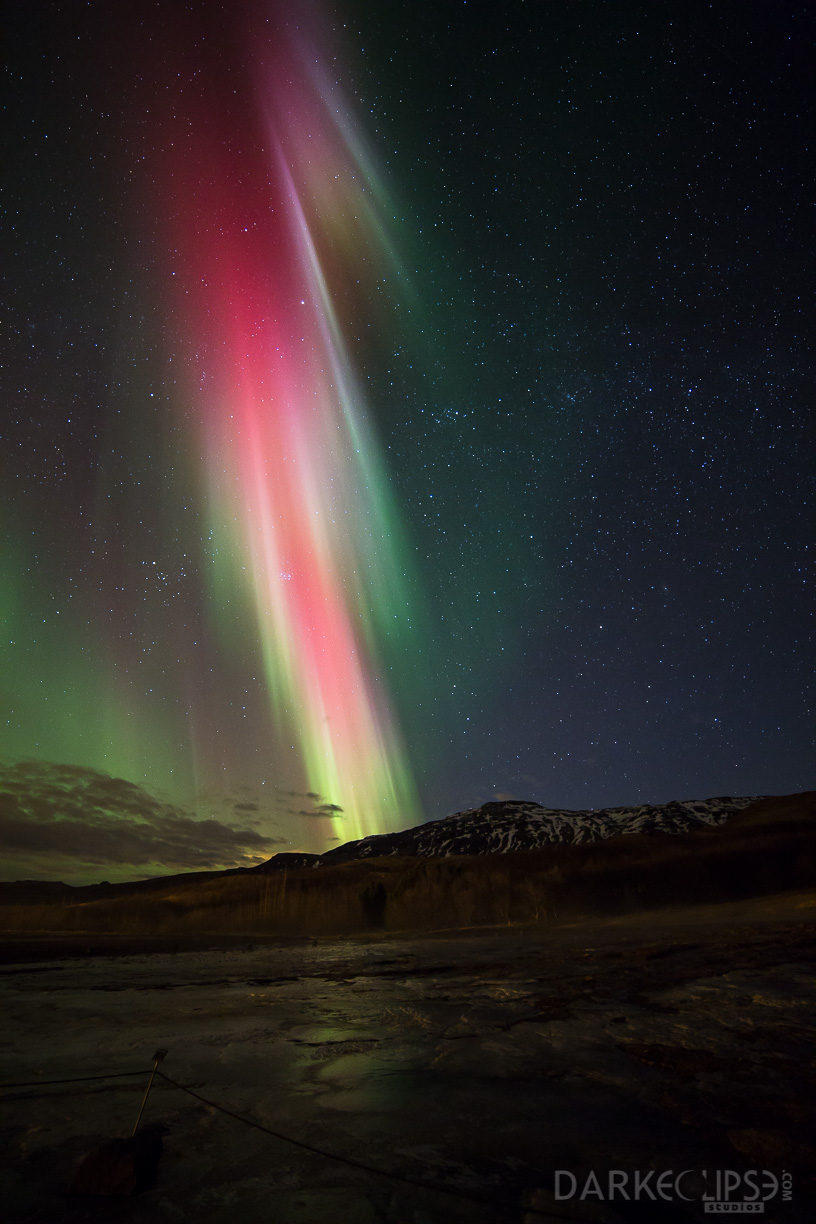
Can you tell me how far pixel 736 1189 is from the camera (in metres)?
3.80

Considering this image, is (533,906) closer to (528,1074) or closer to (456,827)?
(528,1074)

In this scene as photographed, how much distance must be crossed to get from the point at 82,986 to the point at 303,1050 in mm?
14889

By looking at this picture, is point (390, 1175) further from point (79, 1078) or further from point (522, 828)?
point (522, 828)

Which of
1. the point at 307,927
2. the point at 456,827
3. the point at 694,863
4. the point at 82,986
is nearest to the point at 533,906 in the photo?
the point at 694,863

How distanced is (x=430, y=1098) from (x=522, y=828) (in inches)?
4954

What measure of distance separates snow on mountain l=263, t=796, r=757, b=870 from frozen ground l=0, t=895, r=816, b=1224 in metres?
84.1

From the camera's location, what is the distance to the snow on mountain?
98.5 metres

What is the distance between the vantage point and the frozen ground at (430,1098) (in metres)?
3.70

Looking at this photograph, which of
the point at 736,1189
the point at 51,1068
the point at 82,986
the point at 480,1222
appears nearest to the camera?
the point at 480,1222

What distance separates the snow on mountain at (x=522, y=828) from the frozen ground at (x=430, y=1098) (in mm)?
84149

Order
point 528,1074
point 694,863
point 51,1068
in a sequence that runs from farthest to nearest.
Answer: point 694,863 < point 51,1068 < point 528,1074

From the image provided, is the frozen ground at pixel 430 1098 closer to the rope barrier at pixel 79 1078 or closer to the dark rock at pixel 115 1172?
the dark rock at pixel 115 1172

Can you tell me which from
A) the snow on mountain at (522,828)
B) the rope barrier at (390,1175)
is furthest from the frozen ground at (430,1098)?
the snow on mountain at (522,828)

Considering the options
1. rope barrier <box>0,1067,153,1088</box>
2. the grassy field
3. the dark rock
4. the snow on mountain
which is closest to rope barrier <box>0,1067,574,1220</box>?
rope barrier <box>0,1067,153,1088</box>
